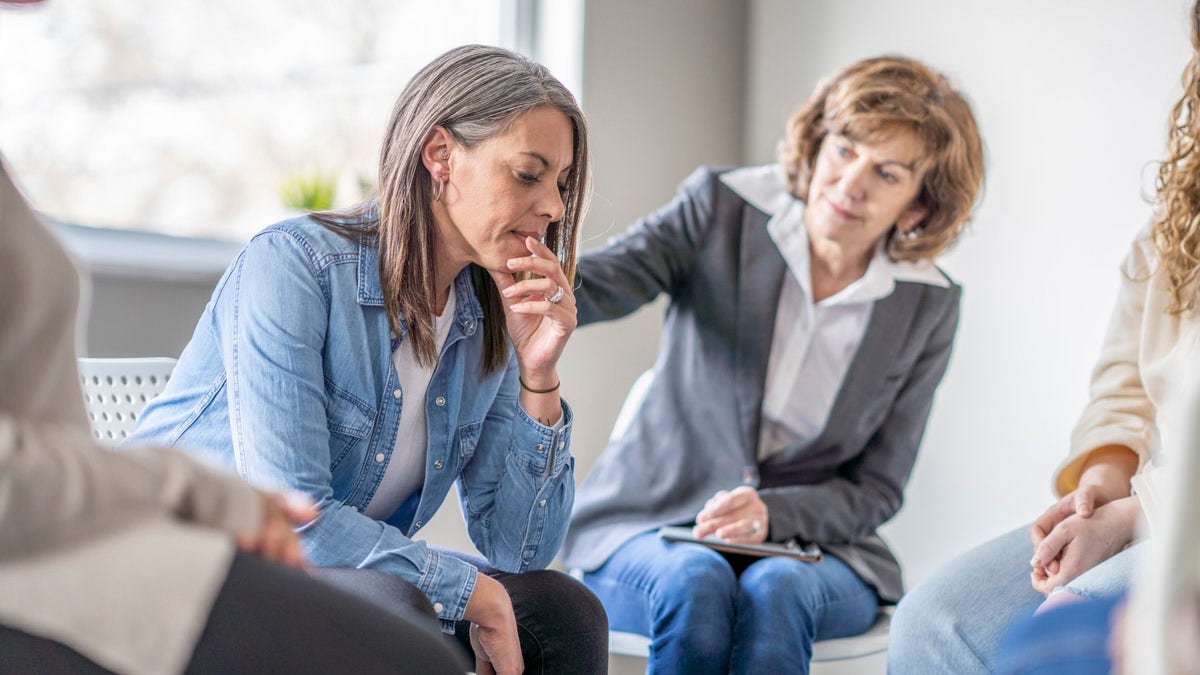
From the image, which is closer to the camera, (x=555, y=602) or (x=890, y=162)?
(x=555, y=602)

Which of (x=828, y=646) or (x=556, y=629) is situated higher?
(x=556, y=629)

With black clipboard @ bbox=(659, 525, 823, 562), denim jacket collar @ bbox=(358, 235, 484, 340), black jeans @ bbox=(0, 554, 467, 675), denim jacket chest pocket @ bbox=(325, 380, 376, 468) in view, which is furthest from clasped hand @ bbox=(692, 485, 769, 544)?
black jeans @ bbox=(0, 554, 467, 675)

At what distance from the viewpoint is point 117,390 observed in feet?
4.82

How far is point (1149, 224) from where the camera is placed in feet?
5.00

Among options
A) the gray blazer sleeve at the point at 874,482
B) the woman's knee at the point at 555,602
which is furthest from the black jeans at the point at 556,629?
the gray blazer sleeve at the point at 874,482

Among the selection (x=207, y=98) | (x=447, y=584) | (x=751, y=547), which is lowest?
(x=751, y=547)

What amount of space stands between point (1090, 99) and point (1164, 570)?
182 cm

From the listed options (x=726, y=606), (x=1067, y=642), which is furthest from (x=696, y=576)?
(x=1067, y=642)

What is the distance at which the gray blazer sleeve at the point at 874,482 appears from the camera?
1.73 metres

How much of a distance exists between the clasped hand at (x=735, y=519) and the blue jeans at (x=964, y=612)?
0.93ft

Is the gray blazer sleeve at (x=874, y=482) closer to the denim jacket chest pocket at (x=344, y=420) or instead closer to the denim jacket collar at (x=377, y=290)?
the denim jacket collar at (x=377, y=290)

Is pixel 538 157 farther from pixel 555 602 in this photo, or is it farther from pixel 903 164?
pixel 903 164

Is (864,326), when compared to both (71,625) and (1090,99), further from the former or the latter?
→ (71,625)

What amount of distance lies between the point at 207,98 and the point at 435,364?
1.03 m
